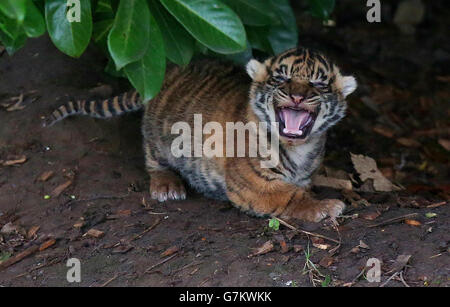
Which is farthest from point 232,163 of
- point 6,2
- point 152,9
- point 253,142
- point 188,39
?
point 6,2

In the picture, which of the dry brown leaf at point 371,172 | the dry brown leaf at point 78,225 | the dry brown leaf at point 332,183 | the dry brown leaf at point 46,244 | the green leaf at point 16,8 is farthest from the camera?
the dry brown leaf at point 371,172

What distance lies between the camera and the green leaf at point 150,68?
3984 millimetres

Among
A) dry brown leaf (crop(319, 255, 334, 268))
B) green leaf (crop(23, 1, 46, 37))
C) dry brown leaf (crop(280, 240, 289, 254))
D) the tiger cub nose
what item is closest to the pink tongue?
the tiger cub nose

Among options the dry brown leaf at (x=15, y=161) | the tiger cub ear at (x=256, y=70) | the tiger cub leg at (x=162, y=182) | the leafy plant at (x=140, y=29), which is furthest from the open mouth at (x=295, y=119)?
the dry brown leaf at (x=15, y=161)

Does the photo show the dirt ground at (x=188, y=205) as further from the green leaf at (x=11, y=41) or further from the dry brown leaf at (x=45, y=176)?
the green leaf at (x=11, y=41)

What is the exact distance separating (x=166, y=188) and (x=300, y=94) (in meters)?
1.43

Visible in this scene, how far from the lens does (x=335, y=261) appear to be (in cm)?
408

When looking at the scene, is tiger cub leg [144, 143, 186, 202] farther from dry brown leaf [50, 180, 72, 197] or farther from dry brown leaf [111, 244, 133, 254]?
dry brown leaf [111, 244, 133, 254]

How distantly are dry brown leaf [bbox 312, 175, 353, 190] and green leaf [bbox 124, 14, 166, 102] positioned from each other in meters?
2.12

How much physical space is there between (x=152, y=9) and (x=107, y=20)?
0.80 metres

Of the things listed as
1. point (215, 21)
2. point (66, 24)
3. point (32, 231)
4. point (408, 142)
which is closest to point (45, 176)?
point (32, 231)

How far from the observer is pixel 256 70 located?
5.15 m

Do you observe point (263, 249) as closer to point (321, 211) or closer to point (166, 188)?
point (321, 211)
